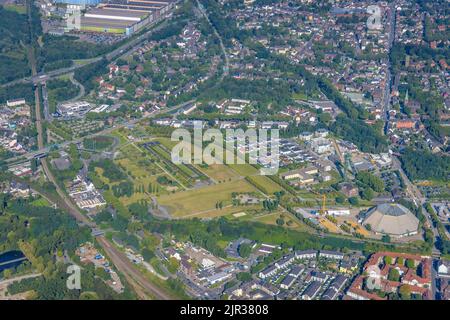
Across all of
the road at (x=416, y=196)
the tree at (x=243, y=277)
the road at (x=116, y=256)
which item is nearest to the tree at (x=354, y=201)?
the road at (x=416, y=196)

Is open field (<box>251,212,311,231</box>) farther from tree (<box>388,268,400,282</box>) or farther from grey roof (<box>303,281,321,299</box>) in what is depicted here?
tree (<box>388,268,400,282</box>)

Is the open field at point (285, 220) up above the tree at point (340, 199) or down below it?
below

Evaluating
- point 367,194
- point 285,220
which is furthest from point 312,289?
point 367,194

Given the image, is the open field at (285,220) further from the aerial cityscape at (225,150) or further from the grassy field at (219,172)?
the grassy field at (219,172)

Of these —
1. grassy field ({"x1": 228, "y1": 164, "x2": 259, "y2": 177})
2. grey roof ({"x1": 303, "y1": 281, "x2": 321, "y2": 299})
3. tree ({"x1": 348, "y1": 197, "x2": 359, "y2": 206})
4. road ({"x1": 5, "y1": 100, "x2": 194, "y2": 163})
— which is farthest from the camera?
road ({"x1": 5, "y1": 100, "x2": 194, "y2": 163})

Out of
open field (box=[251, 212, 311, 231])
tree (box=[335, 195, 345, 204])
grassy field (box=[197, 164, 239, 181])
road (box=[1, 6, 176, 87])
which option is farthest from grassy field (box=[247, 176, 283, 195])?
road (box=[1, 6, 176, 87])
